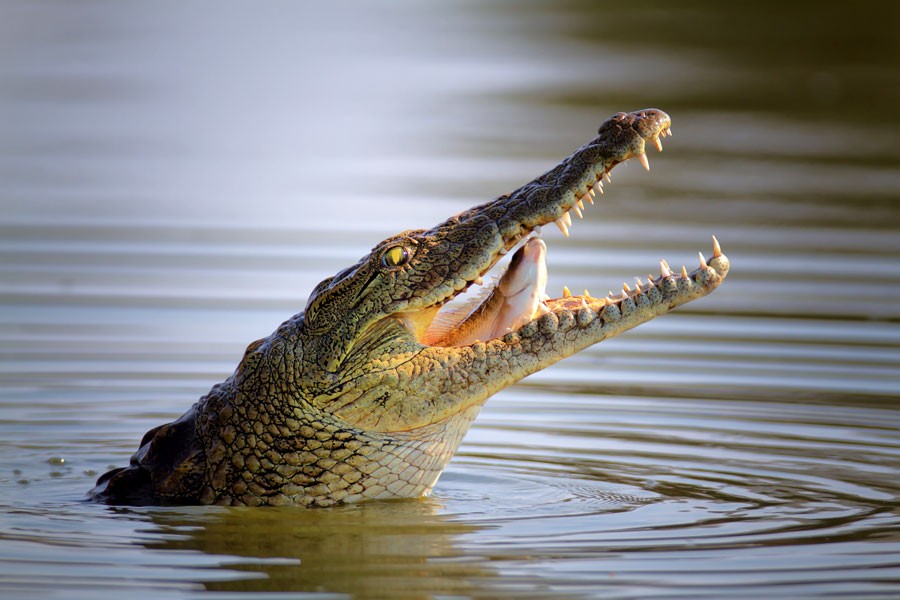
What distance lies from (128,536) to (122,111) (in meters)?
14.4

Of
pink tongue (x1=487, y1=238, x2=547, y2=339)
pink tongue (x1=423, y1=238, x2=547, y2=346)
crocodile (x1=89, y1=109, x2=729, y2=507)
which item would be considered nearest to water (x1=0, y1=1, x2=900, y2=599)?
crocodile (x1=89, y1=109, x2=729, y2=507)

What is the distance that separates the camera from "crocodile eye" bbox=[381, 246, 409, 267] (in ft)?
23.1

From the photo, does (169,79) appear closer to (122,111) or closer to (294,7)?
(122,111)

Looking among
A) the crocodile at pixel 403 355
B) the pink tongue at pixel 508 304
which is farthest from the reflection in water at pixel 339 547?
the pink tongue at pixel 508 304

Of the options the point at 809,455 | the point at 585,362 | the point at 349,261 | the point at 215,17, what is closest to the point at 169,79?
the point at 215,17

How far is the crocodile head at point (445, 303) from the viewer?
269 inches

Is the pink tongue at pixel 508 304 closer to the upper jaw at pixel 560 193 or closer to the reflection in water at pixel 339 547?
the upper jaw at pixel 560 193

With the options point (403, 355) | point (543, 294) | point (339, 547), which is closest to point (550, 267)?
point (543, 294)

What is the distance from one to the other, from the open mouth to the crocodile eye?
1.01 feet

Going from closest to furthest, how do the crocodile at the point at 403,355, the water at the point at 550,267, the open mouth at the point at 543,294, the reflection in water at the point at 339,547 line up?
1. the reflection in water at the point at 339,547
2. the water at the point at 550,267
3. the open mouth at the point at 543,294
4. the crocodile at the point at 403,355

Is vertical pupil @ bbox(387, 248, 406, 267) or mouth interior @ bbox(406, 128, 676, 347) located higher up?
vertical pupil @ bbox(387, 248, 406, 267)

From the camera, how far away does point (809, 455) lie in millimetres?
8391

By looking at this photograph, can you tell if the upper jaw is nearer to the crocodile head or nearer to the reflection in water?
the crocodile head

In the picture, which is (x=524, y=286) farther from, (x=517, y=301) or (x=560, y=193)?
(x=560, y=193)
